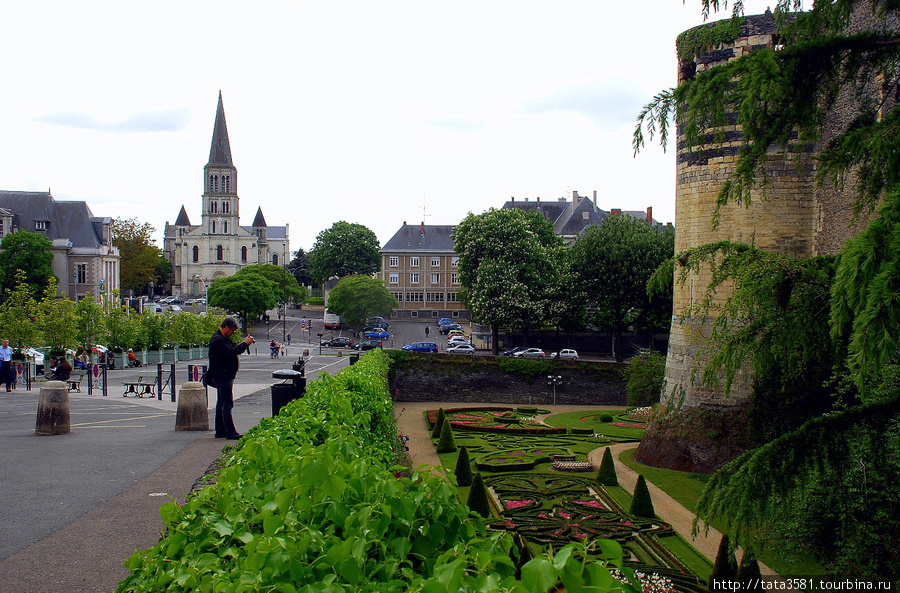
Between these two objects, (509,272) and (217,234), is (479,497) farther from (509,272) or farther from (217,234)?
(217,234)

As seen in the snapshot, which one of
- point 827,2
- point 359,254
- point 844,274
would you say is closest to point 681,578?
point 844,274

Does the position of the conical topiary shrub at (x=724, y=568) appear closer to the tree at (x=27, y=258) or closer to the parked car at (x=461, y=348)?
the parked car at (x=461, y=348)

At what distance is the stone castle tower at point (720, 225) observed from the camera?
16.6 metres

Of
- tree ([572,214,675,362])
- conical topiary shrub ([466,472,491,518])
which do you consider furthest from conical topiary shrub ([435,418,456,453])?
tree ([572,214,675,362])

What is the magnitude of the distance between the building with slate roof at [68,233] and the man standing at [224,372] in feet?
200

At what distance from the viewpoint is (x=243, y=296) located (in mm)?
76562

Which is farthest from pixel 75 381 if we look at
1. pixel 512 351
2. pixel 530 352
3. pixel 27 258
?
pixel 27 258

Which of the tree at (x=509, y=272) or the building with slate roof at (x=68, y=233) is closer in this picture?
the tree at (x=509, y=272)

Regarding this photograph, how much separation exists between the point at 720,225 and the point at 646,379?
13640 millimetres

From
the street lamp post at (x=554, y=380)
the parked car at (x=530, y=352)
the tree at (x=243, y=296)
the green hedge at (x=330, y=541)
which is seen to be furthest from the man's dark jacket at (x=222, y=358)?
the tree at (x=243, y=296)

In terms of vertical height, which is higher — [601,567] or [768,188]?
[768,188]

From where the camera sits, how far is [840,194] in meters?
15.3

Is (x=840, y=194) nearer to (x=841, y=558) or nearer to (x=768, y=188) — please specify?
(x=768, y=188)

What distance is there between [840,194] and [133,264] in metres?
96.7
